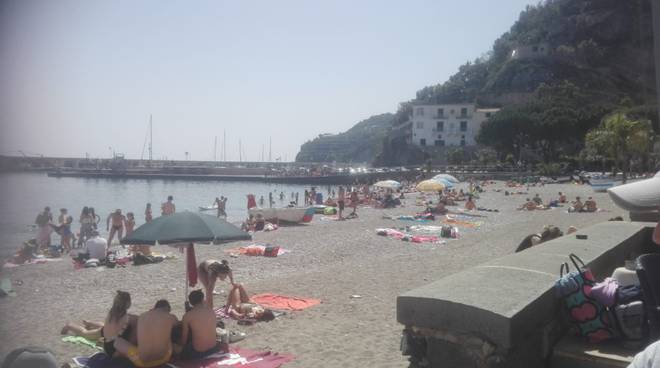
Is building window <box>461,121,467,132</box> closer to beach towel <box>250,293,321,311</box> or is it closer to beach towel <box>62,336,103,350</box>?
beach towel <box>250,293,321,311</box>

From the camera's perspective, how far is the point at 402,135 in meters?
105

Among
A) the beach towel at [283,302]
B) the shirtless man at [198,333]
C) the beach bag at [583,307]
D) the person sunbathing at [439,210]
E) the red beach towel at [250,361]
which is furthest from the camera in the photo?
the person sunbathing at [439,210]

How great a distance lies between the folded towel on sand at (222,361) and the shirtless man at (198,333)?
0.09 m

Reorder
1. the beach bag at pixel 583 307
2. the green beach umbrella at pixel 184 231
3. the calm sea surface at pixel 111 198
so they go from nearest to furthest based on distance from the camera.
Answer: the beach bag at pixel 583 307 → the green beach umbrella at pixel 184 231 → the calm sea surface at pixel 111 198

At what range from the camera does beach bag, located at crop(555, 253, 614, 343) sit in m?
3.34

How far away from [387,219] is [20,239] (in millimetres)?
16666

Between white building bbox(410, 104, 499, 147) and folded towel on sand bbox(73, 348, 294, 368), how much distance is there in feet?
288

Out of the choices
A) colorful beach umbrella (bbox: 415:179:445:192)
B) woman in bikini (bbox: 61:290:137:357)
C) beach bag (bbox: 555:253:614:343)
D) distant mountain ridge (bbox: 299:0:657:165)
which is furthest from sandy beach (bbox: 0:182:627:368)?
distant mountain ridge (bbox: 299:0:657:165)

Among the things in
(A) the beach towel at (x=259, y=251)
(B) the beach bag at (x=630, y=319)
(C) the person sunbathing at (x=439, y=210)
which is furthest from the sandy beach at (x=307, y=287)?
(C) the person sunbathing at (x=439, y=210)

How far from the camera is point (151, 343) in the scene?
540cm

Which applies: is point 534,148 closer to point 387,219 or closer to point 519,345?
point 387,219

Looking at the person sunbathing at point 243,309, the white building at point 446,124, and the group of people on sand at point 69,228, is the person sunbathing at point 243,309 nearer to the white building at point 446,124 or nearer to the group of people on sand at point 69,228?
the group of people on sand at point 69,228

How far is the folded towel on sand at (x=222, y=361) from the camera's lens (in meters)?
5.47

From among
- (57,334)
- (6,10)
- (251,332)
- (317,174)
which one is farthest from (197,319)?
(317,174)
